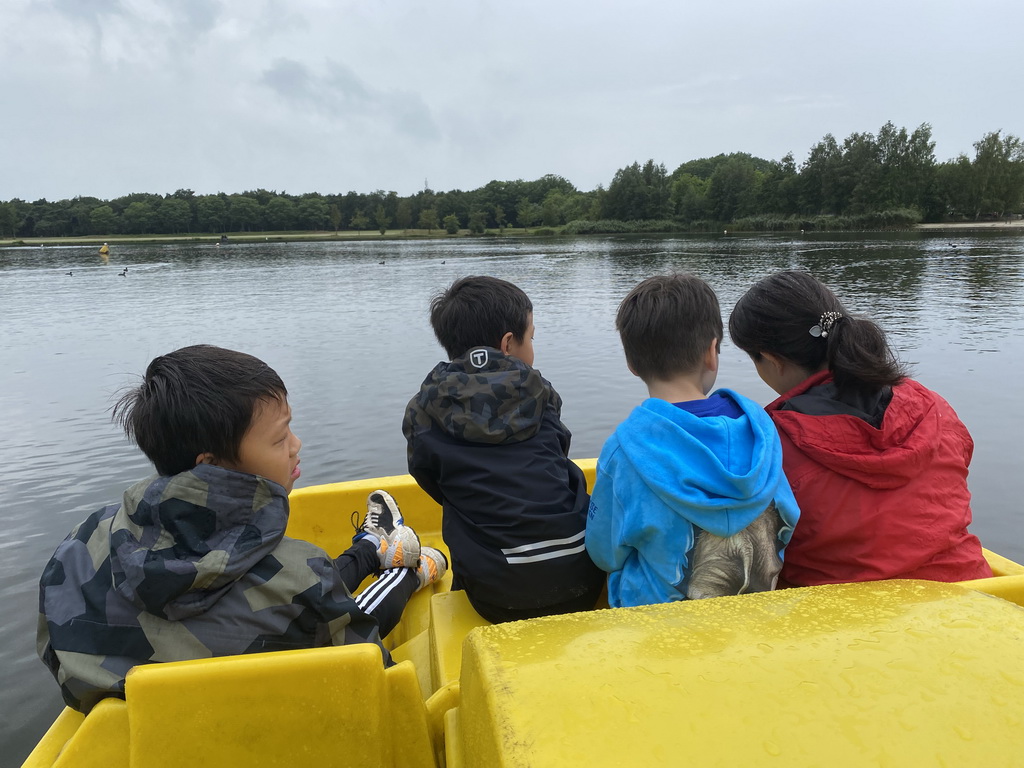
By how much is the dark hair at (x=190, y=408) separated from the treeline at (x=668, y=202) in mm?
68105

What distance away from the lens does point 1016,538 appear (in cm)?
467

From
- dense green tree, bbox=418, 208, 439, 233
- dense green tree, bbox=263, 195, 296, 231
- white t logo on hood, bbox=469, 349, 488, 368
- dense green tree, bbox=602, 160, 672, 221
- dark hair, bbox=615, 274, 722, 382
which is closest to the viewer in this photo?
dark hair, bbox=615, 274, 722, 382

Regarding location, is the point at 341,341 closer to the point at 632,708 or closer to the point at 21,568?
the point at 21,568

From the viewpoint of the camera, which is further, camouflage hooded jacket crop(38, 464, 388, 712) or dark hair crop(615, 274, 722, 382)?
dark hair crop(615, 274, 722, 382)

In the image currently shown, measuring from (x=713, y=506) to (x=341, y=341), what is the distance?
38.8 ft

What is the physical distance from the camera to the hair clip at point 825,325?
6.25 ft

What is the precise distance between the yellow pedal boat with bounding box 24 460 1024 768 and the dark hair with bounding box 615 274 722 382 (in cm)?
76

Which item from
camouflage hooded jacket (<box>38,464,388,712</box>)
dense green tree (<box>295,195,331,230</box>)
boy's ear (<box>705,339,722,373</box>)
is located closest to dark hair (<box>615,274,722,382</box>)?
boy's ear (<box>705,339,722,373</box>)

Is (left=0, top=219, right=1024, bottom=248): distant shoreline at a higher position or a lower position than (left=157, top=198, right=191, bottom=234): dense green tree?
lower

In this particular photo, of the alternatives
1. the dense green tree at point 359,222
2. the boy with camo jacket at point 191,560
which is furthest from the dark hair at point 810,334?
the dense green tree at point 359,222

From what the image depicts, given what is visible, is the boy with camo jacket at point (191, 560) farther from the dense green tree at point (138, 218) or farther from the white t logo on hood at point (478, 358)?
the dense green tree at point (138, 218)

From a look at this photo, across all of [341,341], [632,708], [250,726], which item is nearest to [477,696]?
[632,708]

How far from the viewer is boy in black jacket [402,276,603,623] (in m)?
1.89

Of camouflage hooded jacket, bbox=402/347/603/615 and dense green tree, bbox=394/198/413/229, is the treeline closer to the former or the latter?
dense green tree, bbox=394/198/413/229
